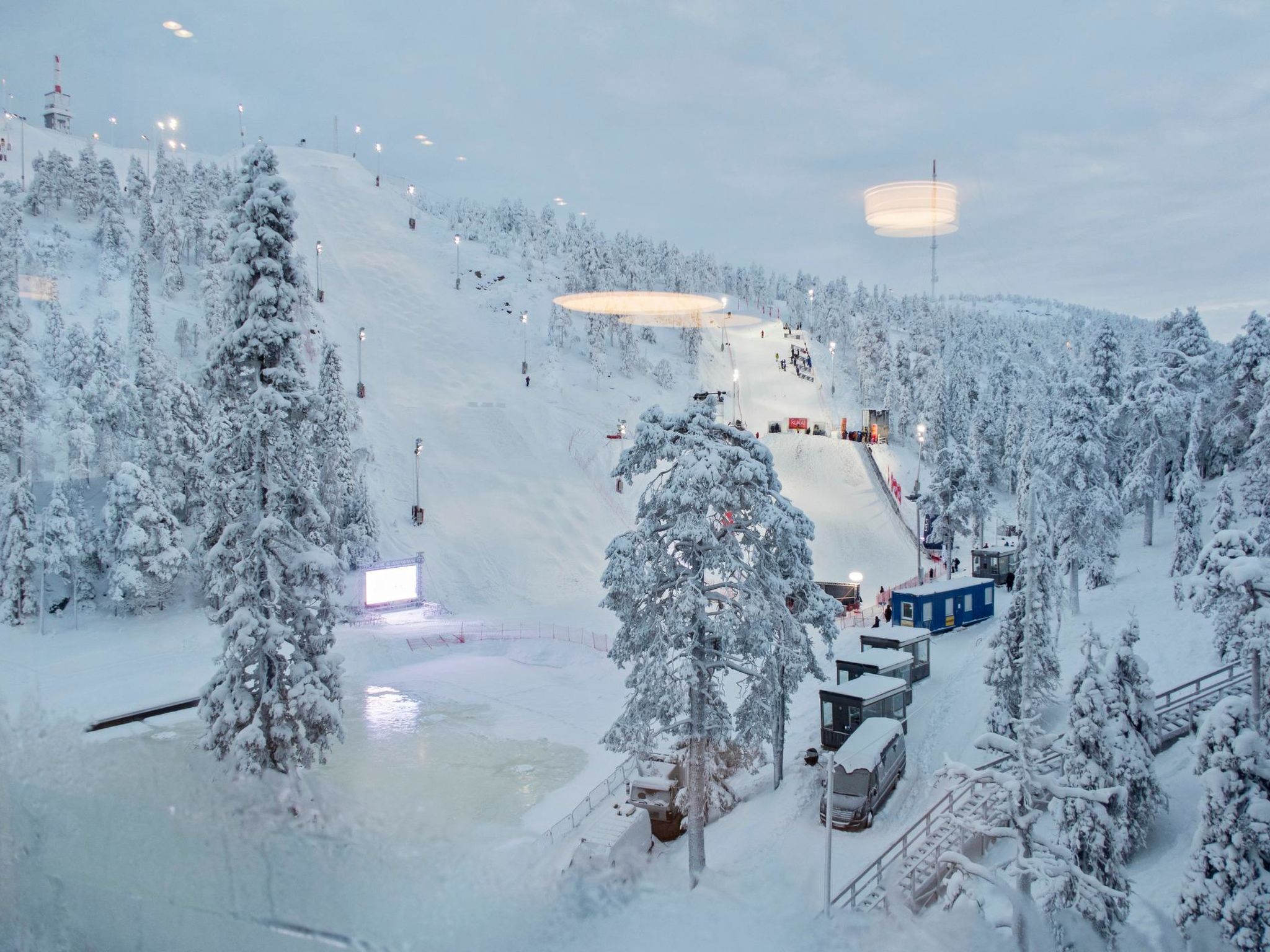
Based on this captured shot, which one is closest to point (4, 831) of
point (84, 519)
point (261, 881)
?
point (261, 881)

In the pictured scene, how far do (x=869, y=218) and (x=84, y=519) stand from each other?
13.6 m

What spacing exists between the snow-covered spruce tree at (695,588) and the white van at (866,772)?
2715 millimetres

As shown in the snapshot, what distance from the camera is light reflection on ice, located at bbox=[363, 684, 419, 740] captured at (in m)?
16.5

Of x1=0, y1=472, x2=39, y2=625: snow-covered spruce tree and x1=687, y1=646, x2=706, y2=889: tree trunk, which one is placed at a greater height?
x1=0, y1=472, x2=39, y2=625: snow-covered spruce tree

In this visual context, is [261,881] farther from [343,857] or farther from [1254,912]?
[1254,912]

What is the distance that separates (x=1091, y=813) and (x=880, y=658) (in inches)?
422

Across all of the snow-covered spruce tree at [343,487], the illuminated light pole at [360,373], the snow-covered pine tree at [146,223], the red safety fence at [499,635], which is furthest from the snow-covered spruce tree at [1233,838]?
the snow-covered pine tree at [146,223]

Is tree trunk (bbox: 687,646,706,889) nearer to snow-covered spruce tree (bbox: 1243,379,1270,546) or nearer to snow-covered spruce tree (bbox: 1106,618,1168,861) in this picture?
snow-covered spruce tree (bbox: 1106,618,1168,861)

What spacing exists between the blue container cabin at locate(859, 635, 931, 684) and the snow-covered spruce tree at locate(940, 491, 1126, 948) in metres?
12.1

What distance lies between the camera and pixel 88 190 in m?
30.7

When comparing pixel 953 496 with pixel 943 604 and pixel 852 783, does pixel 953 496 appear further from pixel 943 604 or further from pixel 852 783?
pixel 852 783

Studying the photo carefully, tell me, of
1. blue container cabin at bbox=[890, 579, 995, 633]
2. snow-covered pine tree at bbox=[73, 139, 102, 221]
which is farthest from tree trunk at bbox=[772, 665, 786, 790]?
snow-covered pine tree at bbox=[73, 139, 102, 221]

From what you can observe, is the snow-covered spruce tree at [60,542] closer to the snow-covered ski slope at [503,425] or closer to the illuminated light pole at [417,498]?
the snow-covered ski slope at [503,425]

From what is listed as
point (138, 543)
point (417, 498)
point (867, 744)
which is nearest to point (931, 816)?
point (867, 744)
